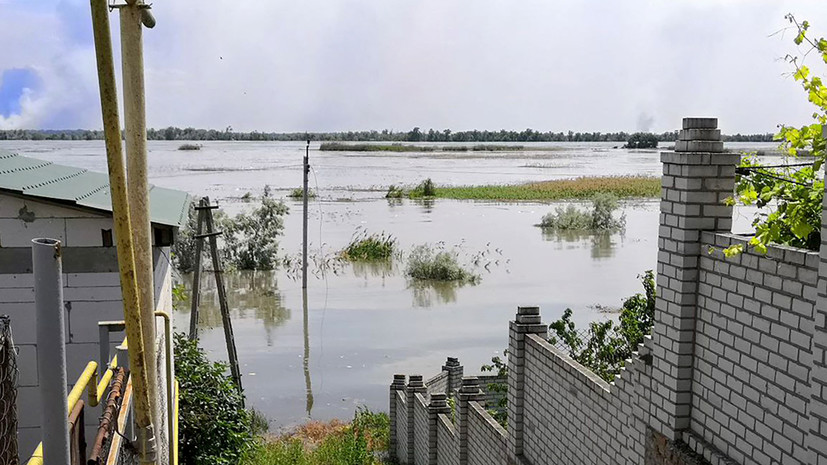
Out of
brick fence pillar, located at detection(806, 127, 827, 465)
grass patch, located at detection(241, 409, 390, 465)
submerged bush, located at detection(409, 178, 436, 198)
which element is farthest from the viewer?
submerged bush, located at detection(409, 178, 436, 198)

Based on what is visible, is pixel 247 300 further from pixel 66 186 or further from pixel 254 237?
pixel 66 186

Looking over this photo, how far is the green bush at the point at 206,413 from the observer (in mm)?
9117

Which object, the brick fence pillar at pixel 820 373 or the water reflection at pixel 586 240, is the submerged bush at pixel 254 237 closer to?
the water reflection at pixel 586 240

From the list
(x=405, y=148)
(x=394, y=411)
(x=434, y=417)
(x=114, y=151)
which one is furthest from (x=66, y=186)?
(x=405, y=148)

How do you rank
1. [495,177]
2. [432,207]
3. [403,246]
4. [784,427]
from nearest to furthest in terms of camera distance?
[784,427] → [403,246] → [432,207] → [495,177]

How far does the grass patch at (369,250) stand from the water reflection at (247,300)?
4.27 metres

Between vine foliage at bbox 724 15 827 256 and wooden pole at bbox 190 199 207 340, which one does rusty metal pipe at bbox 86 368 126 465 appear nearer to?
vine foliage at bbox 724 15 827 256

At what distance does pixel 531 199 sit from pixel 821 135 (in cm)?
5526

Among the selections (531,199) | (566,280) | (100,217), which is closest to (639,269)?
(566,280)

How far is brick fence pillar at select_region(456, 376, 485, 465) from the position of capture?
832 cm

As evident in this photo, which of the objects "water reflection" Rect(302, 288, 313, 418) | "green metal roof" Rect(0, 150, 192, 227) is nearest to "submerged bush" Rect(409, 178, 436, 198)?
"water reflection" Rect(302, 288, 313, 418)

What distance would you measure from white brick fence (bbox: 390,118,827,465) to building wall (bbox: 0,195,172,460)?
12.4 feet

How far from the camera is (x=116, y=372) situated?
4141 millimetres

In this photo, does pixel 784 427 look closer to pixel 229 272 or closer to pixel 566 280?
pixel 566 280
